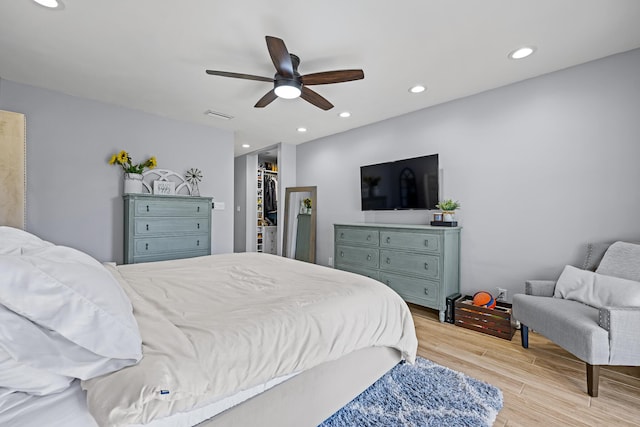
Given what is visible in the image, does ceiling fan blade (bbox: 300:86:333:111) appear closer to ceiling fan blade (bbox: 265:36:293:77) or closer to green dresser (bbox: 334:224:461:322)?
ceiling fan blade (bbox: 265:36:293:77)

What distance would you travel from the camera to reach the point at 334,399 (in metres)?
1.47

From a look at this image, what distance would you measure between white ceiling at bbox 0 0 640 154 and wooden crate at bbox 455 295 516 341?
2275mm

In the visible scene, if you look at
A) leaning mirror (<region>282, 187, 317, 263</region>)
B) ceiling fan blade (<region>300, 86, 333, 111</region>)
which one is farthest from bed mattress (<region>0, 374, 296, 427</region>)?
leaning mirror (<region>282, 187, 317, 263</region>)

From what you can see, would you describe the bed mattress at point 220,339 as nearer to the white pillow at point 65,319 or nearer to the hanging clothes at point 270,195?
the white pillow at point 65,319

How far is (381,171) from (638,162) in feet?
7.94

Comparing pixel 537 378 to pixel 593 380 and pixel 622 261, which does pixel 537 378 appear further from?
pixel 622 261

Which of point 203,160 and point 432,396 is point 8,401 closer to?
point 432,396

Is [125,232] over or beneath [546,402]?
over

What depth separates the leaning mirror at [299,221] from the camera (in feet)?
17.0

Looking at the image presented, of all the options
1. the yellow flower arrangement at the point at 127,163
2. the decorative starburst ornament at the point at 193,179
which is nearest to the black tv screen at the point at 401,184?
the decorative starburst ornament at the point at 193,179

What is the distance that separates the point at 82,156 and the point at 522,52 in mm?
4600

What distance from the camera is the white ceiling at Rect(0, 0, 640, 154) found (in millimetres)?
1891

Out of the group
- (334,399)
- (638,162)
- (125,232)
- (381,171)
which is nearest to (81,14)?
(125,232)

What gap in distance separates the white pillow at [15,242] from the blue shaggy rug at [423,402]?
1640 millimetres
